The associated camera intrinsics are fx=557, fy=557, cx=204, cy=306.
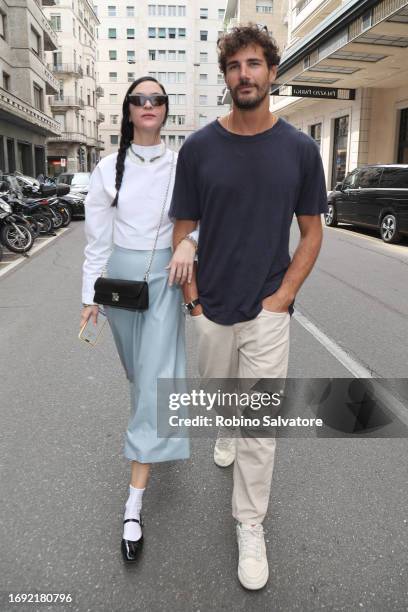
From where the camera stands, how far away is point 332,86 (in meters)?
24.2

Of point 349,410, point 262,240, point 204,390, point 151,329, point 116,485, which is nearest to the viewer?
point 262,240

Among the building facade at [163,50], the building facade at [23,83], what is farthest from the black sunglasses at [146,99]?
the building facade at [163,50]

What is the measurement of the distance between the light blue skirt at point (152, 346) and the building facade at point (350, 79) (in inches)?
513

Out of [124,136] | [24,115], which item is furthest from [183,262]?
[24,115]

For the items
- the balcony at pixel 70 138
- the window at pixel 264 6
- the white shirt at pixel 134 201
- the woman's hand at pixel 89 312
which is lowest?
the woman's hand at pixel 89 312

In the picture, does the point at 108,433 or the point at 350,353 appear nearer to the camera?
the point at 108,433

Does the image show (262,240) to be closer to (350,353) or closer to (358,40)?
(350,353)

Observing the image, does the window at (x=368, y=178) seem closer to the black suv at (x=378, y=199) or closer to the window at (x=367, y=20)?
the black suv at (x=378, y=199)

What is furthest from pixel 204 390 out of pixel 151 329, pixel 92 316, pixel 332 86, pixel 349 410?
pixel 332 86

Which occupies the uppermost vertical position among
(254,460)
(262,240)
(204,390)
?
(262,240)

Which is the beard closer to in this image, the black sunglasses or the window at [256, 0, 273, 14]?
the black sunglasses

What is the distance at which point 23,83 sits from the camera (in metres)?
34.4

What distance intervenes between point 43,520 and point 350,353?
3317 millimetres

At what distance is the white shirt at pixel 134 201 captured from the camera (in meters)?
2.43
